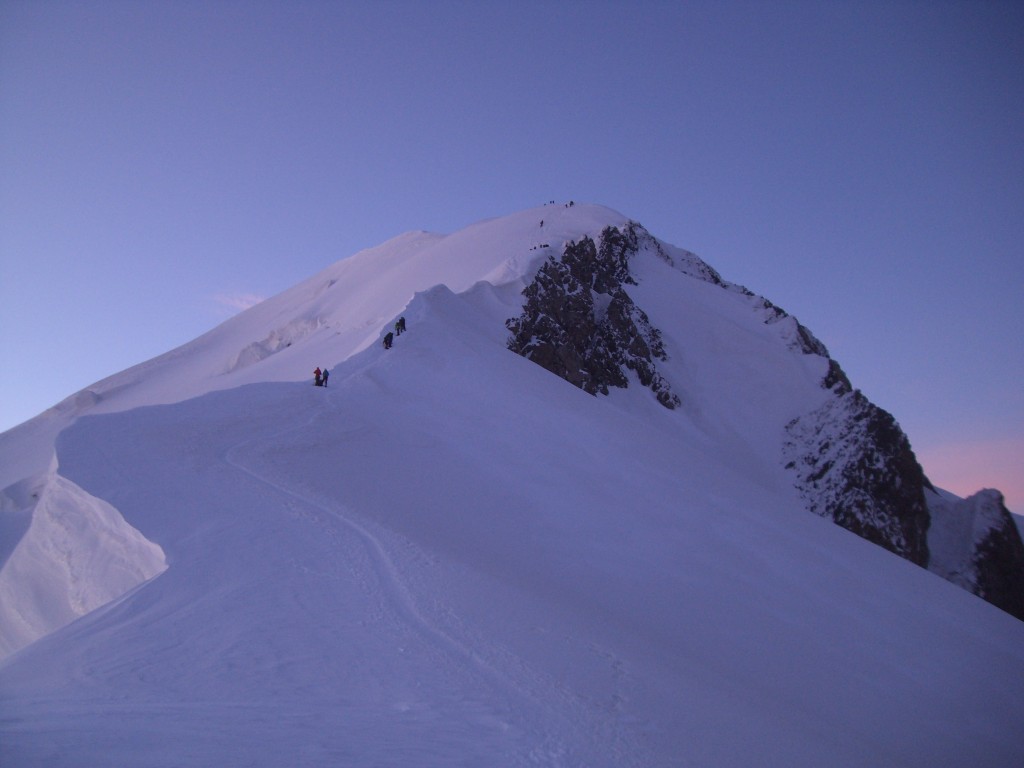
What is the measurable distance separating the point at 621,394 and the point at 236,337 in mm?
28435

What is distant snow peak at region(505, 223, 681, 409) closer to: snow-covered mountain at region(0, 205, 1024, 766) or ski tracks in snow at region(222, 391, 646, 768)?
snow-covered mountain at region(0, 205, 1024, 766)

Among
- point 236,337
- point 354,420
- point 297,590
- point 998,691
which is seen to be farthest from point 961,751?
point 236,337

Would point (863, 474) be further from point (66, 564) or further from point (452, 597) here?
point (66, 564)

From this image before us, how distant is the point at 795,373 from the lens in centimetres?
3359

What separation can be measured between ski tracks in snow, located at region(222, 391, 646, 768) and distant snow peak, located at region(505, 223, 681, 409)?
19.2 meters

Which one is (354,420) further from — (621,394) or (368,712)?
(621,394)

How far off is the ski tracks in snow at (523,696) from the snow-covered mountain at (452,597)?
3cm

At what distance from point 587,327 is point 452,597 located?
75.9ft

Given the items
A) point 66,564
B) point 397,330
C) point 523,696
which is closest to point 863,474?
point 397,330

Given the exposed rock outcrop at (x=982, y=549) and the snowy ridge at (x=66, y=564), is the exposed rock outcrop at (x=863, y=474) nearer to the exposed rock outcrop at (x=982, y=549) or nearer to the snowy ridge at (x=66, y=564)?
the exposed rock outcrop at (x=982, y=549)

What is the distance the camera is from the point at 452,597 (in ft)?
23.9

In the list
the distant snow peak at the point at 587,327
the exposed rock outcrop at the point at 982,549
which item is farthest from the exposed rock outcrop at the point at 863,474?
the distant snow peak at the point at 587,327

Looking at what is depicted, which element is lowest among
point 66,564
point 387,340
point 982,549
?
point 66,564

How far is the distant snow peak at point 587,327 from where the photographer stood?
2694 cm
